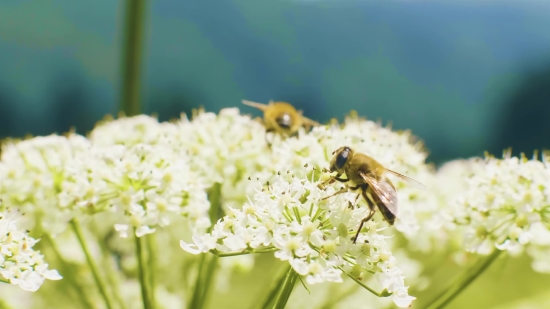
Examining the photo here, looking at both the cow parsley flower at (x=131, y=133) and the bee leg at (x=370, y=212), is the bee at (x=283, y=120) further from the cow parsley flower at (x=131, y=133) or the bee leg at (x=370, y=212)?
the bee leg at (x=370, y=212)

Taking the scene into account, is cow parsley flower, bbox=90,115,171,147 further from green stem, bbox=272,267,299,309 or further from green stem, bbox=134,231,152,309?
green stem, bbox=272,267,299,309

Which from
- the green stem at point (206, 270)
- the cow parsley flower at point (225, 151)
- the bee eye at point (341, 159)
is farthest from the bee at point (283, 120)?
the bee eye at point (341, 159)

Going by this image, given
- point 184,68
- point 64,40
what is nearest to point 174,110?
point 184,68

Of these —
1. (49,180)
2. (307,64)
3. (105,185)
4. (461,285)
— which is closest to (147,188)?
(105,185)

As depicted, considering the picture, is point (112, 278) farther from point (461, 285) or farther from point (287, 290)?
point (461, 285)

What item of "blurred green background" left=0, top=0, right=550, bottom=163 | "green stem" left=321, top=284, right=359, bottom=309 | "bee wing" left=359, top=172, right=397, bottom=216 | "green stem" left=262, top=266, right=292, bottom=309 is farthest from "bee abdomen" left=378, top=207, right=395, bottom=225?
"blurred green background" left=0, top=0, right=550, bottom=163

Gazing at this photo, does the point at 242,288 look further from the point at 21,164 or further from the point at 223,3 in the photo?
the point at 223,3
